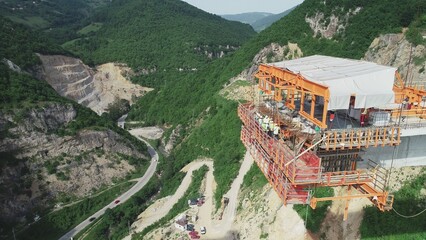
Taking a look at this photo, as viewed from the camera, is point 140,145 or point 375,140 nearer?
point 375,140

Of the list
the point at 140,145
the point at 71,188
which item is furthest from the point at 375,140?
the point at 140,145

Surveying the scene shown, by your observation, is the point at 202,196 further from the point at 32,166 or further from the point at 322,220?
the point at 32,166

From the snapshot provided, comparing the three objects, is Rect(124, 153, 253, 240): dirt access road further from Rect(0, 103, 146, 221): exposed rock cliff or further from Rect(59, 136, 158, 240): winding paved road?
Rect(0, 103, 146, 221): exposed rock cliff

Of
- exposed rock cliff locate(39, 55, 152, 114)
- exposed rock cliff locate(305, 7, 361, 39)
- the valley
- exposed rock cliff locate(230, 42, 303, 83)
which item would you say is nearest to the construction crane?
the valley

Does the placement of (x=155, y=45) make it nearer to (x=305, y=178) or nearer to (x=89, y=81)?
(x=89, y=81)

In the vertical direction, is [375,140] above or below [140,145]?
above

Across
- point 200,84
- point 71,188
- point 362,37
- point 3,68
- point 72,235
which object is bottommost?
point 72,235

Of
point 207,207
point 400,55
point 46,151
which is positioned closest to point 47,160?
point 46,151
